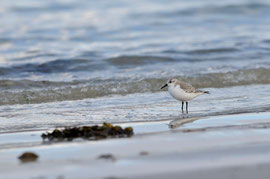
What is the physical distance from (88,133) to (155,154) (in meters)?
1.09

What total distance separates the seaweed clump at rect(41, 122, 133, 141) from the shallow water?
3.21ft

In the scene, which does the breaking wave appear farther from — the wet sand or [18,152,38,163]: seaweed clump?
[18,152,38,163]: seaweed clump

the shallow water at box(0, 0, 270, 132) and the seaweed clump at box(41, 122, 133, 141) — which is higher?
the shallow water at box(0, 0, 270, 132)

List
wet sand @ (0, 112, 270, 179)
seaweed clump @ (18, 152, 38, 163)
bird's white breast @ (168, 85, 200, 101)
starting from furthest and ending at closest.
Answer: bird's white breast @ (168, 85, 200, 101), seaweed clump @ (18, 152, 38, 163), wet sand @ (0, 112, 270, 179)

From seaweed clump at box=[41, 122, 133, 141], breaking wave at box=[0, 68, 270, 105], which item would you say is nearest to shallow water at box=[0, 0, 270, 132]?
breaking wave at box=[0, 68, 270, 105]

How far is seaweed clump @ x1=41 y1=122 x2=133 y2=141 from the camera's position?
5.37m

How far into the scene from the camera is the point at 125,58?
12.8 meters

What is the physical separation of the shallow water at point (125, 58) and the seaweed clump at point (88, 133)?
3.21 ft

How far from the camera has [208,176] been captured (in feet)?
12.9

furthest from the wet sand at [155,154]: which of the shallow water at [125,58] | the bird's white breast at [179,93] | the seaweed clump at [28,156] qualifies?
the bird's white breast at [179,93]

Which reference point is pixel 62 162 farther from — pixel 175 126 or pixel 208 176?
pixel 175 126

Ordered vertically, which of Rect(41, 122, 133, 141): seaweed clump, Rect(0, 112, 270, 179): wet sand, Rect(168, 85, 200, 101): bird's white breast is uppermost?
Rect(168, 85, 200, 101): bird's white breast

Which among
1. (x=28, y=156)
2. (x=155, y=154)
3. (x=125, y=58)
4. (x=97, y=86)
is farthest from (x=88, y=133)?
(x=125, y=58)

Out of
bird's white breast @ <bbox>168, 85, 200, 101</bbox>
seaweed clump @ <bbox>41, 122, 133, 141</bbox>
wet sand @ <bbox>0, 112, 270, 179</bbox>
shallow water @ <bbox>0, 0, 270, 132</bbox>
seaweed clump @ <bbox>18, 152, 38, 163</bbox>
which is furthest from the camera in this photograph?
shallow water @ <bbox>0, 0, 270, 132</bbox>
